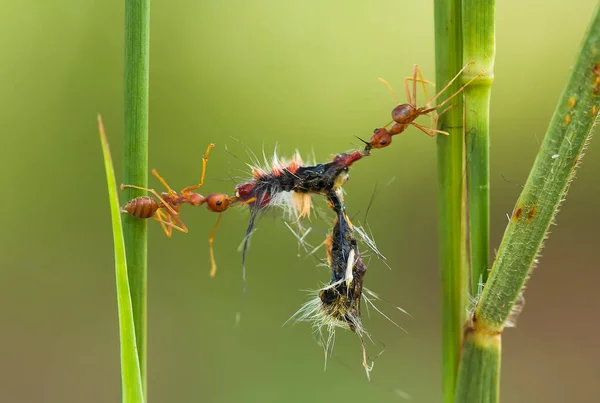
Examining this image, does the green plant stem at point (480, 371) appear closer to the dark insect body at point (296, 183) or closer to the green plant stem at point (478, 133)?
the green plant stem at point (478, 133)

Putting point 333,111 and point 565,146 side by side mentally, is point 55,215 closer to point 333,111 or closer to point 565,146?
point 333,111

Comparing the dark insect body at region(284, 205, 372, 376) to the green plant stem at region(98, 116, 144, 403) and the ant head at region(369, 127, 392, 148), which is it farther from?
the green plant stem at region(98, 116, 144, 403)

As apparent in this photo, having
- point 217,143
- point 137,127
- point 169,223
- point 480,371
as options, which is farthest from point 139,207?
point 217,143

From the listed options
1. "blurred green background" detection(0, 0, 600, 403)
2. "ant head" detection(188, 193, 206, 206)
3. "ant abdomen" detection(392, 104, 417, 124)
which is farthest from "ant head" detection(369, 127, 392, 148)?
"blurred green background" detection(0, 0, 600, 403)

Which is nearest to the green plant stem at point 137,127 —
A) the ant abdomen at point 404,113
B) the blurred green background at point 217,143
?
the ant abdomen at point 404,113

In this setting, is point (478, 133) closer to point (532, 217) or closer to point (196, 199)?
point (532, 217)

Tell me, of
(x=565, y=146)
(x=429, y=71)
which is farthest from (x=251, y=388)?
(x=565, y=146)
